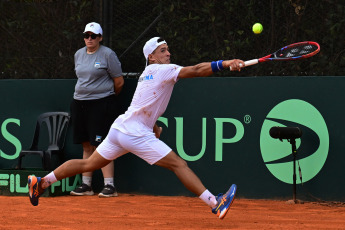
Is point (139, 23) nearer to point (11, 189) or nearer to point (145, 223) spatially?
point (11, 189)

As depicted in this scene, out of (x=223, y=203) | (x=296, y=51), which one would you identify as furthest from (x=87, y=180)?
(x=296, y=51)

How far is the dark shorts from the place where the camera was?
28.1ft

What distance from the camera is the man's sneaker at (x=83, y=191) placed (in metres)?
8.71

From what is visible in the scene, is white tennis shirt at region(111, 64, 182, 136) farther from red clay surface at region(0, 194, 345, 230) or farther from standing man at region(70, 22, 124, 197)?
standing man at region(70, 22, 124, 197)

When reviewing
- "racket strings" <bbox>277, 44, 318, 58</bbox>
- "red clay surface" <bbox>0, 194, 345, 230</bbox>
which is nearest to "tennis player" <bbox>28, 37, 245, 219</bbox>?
"red clay surface" <bbox>0, 194, 345, 230</bbox>

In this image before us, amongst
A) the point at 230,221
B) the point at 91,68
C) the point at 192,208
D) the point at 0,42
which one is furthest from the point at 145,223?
the point at 0,42

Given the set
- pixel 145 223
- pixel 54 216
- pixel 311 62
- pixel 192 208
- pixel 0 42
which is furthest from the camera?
pixel 0 42

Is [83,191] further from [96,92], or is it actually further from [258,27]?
[258,27]

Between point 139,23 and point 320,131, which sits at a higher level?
point 139,23

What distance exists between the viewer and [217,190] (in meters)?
8.40

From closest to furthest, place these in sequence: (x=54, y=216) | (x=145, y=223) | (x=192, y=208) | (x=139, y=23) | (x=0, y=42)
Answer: (x=145, y=223)
(x=54, y=216)
(x=192, y=208)
(x=139, y=23)
(x=0, y=42)

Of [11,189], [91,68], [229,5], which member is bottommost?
[11,189]

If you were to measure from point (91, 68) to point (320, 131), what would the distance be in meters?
2.59

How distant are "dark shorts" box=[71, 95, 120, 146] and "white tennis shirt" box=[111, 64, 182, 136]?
214cm
